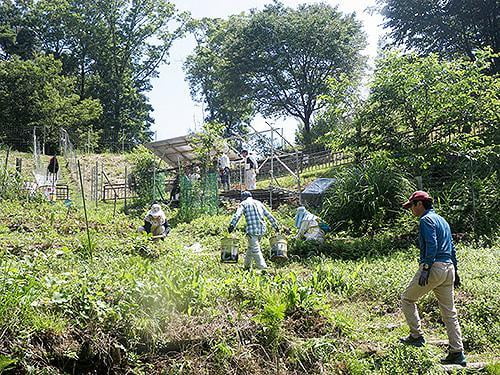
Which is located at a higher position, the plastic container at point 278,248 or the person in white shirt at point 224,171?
the person in white shirt at point 224,171

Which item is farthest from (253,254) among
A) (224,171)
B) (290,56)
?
(290,56)

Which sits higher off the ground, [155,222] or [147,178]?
[147,178]

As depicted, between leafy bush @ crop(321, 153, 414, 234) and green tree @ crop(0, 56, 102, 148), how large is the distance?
25011mm

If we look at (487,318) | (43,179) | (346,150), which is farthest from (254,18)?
(487,318)

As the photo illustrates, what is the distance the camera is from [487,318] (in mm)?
6176

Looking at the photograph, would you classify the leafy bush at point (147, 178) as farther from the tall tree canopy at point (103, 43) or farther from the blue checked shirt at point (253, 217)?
the tall tree canopy at point (103, 43)

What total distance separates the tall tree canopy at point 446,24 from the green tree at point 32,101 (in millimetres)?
20729

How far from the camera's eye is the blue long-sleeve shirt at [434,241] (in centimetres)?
524

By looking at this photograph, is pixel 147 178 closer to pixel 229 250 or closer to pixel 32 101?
pixel 229 250

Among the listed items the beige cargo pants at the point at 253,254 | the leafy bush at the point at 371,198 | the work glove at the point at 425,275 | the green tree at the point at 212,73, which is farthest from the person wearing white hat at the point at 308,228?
the green tree at the point at 212,73

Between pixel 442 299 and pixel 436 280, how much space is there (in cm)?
27

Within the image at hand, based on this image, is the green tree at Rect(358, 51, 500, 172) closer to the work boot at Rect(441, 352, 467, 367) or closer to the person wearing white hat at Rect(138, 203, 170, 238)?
the person wearing white hat at Rect(138, 203, 170, 238)

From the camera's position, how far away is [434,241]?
5.25 metres

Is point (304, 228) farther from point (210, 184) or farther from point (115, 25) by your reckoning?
point (115, 25)
